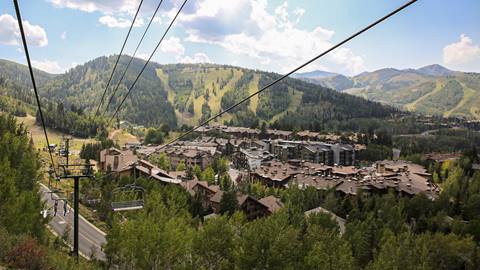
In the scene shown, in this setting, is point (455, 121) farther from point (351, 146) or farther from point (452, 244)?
point (452, 244)

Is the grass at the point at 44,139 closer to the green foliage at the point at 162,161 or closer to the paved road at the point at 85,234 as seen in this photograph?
the green foliage at the point at 162,161

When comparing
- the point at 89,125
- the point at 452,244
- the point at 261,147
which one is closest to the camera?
the point at 452,244

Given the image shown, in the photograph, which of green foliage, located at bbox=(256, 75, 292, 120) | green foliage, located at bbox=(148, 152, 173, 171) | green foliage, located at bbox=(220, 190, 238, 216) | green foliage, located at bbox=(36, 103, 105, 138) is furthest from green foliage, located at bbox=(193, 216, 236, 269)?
green foliage, located at bbox=(256, 75, 292, 120)

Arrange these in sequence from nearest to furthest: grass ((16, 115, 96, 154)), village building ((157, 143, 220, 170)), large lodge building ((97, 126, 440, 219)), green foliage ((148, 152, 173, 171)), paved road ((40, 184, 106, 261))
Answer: paved road ((40, 184, 106, 261)) → large lodge building ((97, 126, 440, 219)) → green foliage ((148, 152, 173, 171)) → village building ((157, 143, 220, 170)) → grass ((16, 115, 96, 154))

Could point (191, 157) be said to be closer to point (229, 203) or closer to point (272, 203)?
point (272, 203)

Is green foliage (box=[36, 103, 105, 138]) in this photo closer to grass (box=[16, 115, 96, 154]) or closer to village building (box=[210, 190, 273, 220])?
grass (box=[16, 115, 96, 154])

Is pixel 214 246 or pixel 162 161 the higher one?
pixel 214 246

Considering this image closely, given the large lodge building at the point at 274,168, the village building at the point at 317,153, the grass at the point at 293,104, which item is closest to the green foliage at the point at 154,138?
the large lodge building at the point at 274,168

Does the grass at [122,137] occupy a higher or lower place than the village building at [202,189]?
higher

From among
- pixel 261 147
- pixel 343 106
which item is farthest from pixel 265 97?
pixel 261 147

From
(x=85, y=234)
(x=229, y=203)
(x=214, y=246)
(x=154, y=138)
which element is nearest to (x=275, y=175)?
(x=229, y=203)

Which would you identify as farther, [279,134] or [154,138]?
[279,134]
